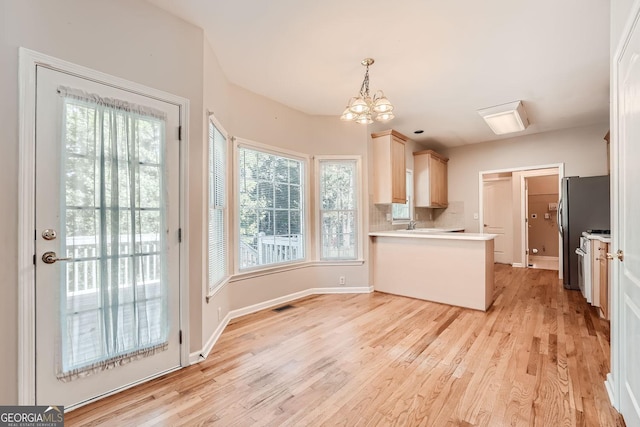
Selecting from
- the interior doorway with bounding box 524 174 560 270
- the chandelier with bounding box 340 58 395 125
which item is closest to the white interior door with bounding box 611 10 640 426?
the chandelier with bounding box 340 58 395 125

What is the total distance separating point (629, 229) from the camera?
56.2 inches

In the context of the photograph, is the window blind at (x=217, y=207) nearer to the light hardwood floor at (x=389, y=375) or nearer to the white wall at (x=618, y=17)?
the light hardwood floor at (x=389, y=375)

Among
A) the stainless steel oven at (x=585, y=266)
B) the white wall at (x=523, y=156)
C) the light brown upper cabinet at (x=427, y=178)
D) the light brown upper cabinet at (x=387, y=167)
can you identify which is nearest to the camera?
the stainless steel oven at (x=585, y=266)

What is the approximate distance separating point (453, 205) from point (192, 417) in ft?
19.3

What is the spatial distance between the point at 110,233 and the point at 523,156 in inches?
246

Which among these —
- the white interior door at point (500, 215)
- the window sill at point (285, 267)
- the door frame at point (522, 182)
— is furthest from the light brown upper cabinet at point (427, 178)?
the window sill at point (285, 267)

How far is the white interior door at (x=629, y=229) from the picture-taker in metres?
1.31

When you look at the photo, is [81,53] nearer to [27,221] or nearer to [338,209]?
[27,221]

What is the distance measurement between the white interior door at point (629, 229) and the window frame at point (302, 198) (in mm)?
3044

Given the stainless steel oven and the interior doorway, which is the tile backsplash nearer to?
the stainless steel oven

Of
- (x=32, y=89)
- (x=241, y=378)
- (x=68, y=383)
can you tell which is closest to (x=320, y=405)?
(x=241, y=378)

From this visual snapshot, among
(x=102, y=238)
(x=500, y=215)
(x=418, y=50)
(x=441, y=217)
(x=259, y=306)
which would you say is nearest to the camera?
(x=102, y=238)

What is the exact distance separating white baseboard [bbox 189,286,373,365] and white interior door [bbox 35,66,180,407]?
0.67 feet

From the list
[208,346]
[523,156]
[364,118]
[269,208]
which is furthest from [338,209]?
[523,156]
